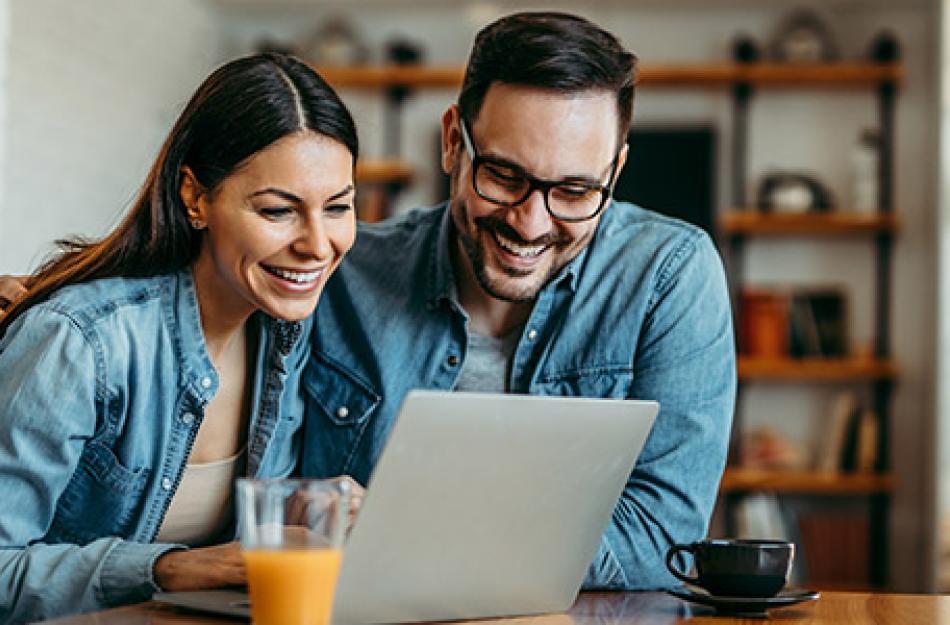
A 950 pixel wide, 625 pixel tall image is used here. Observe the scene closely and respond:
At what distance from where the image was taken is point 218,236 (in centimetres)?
175

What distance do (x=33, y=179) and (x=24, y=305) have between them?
290cm

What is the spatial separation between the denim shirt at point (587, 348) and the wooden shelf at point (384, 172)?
3.47 m

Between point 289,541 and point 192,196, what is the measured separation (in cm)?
72

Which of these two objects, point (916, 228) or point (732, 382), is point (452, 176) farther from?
point (916, 228)

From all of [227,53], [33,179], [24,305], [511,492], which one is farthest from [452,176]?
[227,53]

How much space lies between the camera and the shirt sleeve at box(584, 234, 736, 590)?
5.85 ft

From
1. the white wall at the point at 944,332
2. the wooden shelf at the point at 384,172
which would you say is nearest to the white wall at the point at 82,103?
the wooden shelf at the point at 384,172

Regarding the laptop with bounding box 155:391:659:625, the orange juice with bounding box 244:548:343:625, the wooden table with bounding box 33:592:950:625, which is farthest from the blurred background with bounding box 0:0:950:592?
the orange juice with bounding box 244:548:343:625

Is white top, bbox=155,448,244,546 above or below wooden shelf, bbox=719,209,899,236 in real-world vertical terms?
below

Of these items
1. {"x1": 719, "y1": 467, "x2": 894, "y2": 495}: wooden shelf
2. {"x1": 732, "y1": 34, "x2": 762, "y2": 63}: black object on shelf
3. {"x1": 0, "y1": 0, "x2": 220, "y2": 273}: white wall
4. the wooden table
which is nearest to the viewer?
the wooden table

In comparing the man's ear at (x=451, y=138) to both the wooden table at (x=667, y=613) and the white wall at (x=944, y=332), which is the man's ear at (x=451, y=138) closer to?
the wooden table at (x=667, y=613)

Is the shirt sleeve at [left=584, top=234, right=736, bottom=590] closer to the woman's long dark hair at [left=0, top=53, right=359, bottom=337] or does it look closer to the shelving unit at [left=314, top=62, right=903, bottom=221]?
the woman's long dark hair at [left=0, top=53, right=359, bottom=337]

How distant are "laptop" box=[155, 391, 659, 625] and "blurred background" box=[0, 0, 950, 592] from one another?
12.7 feet

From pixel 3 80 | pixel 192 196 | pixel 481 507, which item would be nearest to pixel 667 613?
pixel 481 507
